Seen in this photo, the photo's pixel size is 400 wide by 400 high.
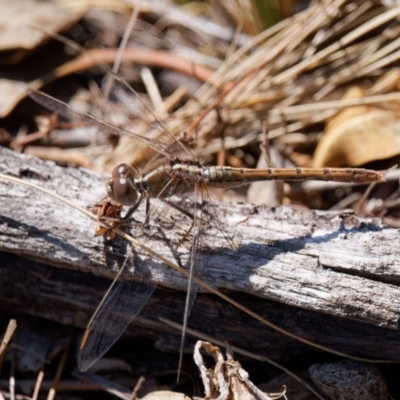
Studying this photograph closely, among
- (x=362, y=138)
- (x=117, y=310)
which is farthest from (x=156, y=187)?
(x=362, y=138)

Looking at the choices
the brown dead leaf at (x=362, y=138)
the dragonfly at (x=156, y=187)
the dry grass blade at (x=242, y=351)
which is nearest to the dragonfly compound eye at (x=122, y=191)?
the dragonfly at (x=156, y=187)

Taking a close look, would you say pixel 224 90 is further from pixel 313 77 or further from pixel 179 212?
pixel 179 212

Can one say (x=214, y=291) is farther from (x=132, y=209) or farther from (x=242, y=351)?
(x=132, y=209)

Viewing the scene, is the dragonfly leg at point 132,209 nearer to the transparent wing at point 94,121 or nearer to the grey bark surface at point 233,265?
the grey bark surface at point 233,265

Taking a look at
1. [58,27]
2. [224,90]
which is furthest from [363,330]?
[58,27]

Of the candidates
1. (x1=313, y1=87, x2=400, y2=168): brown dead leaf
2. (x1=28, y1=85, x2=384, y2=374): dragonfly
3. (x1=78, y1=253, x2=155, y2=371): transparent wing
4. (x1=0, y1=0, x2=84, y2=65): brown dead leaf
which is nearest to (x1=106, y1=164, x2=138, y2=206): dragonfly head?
(x1=28, y1=85, x2=384, y2=374): dragonfly

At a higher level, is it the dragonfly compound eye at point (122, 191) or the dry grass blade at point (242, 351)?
the dragonfly compound eye at point (122, 191)
